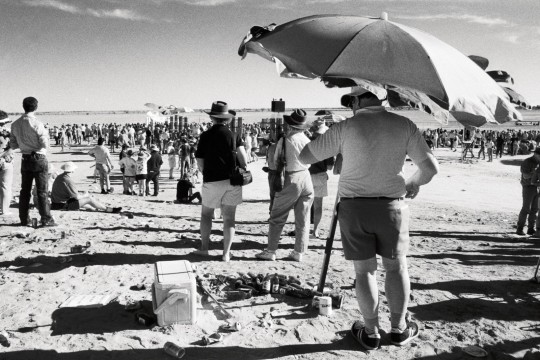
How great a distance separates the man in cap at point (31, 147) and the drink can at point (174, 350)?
14.8 ft

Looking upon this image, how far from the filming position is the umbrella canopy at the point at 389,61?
2650 millimetres

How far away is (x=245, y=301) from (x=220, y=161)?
1733mm

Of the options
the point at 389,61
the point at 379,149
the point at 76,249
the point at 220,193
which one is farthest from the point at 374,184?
the point at 76,249

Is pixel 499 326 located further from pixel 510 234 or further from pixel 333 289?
pixel 510 234

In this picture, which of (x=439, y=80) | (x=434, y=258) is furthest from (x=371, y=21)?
(x=434, y=258)

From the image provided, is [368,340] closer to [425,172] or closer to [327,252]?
[327,252]

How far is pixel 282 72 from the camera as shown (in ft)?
13.5

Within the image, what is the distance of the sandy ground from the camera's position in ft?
11.2

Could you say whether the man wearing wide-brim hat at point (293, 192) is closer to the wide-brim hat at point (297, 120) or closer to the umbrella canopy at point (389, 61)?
the wide-brim hat at point (297, 120)

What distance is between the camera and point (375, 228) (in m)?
3.14

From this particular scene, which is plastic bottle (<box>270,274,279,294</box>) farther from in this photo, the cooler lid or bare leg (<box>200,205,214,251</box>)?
bare leg (<box>200,205,214,251</box>)

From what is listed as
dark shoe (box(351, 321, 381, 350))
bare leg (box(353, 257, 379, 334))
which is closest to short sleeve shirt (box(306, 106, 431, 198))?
bare leg (box(353, 257, 379, 334))

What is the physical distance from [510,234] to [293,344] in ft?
23.4

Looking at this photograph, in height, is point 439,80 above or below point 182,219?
above
